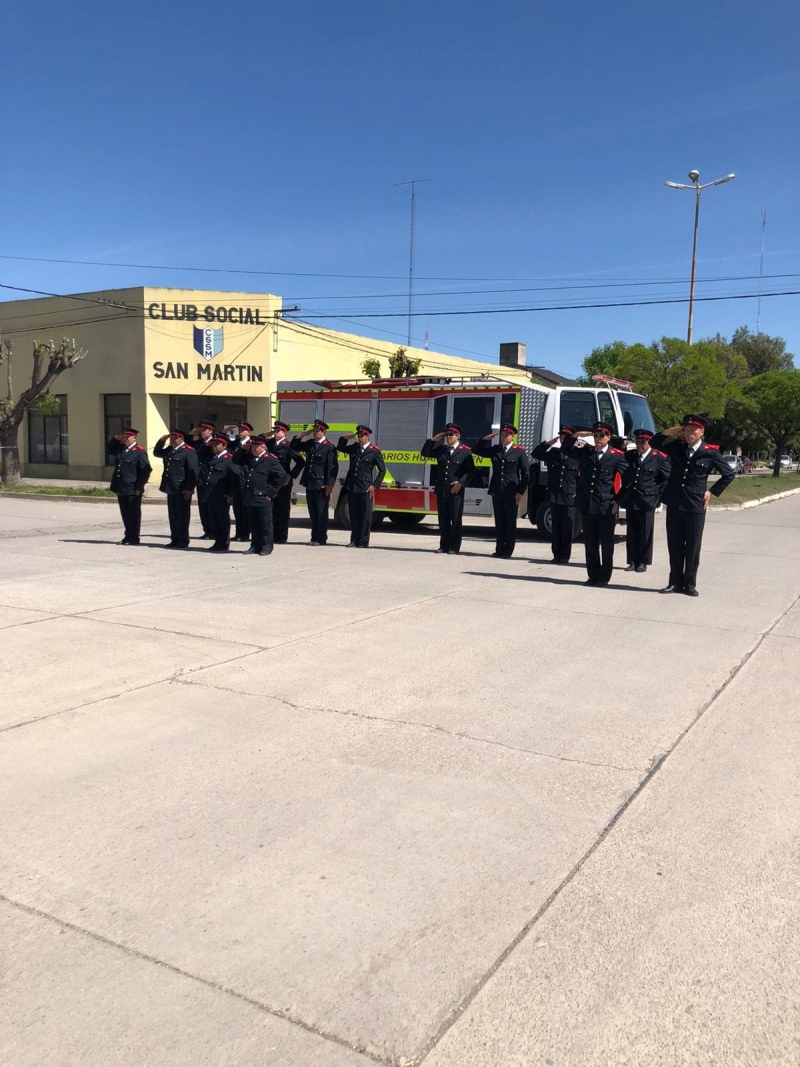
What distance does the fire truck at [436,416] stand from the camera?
1523cm

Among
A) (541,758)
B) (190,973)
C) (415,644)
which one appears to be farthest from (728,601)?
(190,973)

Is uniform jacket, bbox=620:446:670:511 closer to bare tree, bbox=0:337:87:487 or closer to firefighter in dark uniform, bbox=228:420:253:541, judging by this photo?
firefighter in dark uniform, bbox=228:420:253:541

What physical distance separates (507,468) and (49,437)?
89.1 ft

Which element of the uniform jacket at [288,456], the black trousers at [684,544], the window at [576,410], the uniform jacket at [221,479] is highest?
the window at [576,410]

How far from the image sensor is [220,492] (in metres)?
13.2

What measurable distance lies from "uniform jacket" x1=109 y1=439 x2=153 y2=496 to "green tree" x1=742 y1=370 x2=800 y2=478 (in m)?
45.6

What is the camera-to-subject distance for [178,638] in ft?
23.8

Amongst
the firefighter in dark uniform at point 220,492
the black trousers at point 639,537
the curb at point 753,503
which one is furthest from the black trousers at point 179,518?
the curb at point 753,503

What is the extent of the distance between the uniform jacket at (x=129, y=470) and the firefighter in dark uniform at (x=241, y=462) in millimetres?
1327

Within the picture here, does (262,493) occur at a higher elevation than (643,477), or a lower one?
lower

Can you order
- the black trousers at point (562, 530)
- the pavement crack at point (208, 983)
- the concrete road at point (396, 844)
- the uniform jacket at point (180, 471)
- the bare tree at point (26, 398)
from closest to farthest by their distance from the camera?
the pavement crack at point (208, 983)
the concrete road at point (396, 844)
the black trousers at point (562, 530)
the uniform jacket at point (180, 471)
the bare tree at point (26, 398)

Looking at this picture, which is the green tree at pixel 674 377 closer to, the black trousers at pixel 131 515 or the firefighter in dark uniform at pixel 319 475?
the firefighter in dark uniform at pixel 319 475

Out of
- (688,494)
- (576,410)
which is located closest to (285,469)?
(576,410)

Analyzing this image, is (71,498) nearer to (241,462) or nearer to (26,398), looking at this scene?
(26,398)
